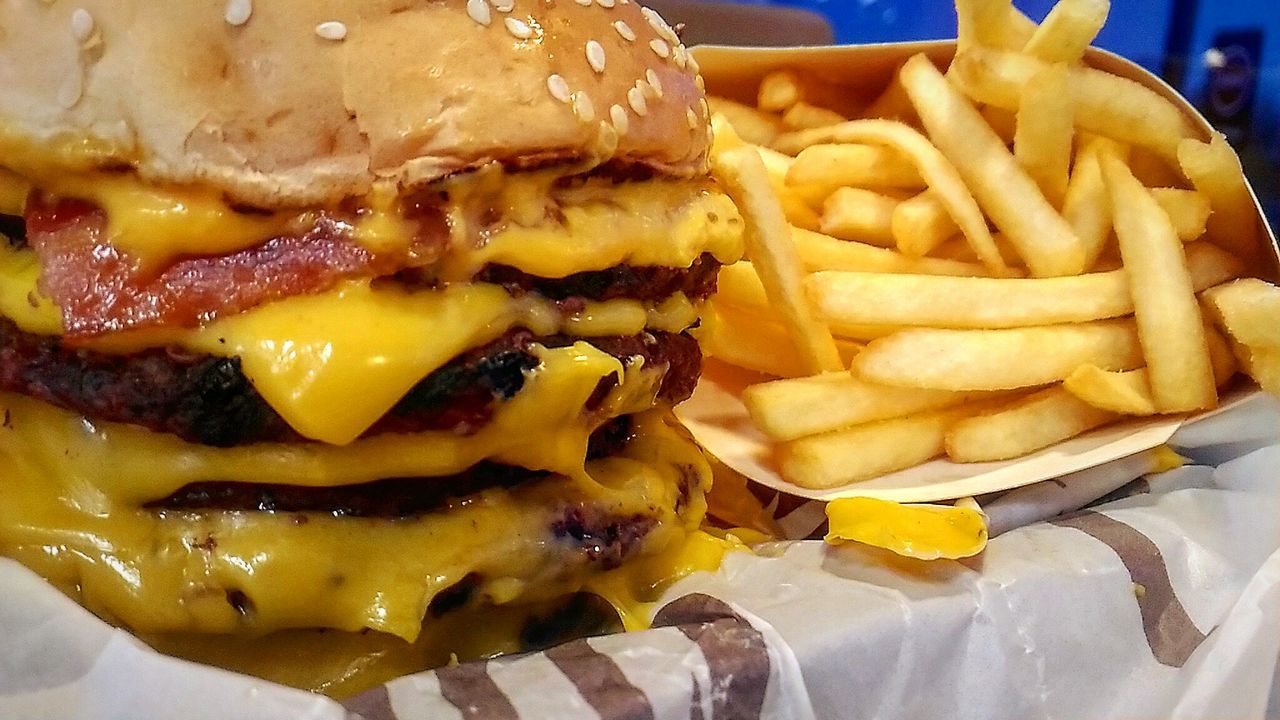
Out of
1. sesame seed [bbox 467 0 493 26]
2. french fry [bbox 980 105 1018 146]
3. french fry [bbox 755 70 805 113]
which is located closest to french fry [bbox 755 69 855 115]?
french fry [bbox 755 70 805 113]

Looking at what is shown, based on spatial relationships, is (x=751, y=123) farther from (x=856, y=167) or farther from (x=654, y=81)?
(x=654, y=81)

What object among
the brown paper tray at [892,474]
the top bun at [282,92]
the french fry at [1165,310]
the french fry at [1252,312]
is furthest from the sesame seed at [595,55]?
the french fry at [1252,312]

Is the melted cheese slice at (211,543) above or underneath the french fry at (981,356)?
underneath

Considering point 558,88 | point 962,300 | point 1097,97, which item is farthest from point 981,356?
point 558,88

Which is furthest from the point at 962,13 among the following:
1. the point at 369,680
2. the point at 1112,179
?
the point at 369,680

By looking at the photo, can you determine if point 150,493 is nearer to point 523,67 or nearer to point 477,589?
point 477,589

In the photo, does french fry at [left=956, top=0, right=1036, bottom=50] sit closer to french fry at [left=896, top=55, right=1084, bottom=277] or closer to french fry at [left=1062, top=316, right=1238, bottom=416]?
french fry at [left=896, top=55, right=1084, bottom=277]

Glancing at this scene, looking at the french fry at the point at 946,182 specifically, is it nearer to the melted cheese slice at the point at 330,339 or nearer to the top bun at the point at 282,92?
the top bun at the point at 282,92
